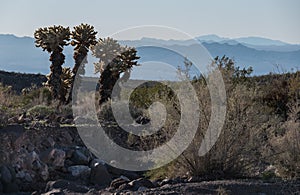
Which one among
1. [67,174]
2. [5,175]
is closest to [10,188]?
[5,175]

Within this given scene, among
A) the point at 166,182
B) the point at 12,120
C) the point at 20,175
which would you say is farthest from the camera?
the point at 12,120

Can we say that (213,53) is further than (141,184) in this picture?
Yes

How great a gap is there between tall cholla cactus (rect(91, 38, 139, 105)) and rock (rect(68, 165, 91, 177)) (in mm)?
7195

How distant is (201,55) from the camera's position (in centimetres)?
1264

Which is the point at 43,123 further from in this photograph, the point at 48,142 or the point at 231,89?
the point at 231,89

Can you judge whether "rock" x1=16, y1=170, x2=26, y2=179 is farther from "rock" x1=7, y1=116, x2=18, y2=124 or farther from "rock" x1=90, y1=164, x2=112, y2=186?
"rock" x1=7, y1=116, x2=18, y2=124

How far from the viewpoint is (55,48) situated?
21344 mm

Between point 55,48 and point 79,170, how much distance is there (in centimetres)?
882

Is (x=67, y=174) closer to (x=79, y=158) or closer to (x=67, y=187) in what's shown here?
(x=79, y=158)

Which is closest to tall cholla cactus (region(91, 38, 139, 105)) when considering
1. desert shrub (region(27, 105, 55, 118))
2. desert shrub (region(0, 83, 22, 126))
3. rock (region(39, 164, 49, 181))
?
desert shrub (region(27, 105, 55, 118))

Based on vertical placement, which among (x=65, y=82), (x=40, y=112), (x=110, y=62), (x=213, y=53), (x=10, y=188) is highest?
(x=213, y=53)

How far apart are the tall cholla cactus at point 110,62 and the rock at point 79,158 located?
625 centimetres

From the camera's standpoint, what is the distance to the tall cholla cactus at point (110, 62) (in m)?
21.0

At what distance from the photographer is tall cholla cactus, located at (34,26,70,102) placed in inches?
838
